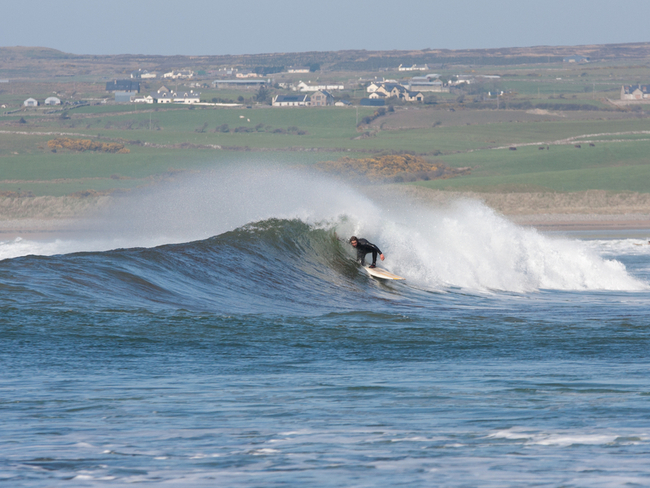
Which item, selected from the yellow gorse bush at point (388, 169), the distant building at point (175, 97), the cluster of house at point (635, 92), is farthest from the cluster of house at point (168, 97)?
the yellow gorse bush at point (388, 169)

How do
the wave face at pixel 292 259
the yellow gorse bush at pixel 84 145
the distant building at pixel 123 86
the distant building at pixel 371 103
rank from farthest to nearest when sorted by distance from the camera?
1. the distant building at pixel 123 86
2. the distant building at pixel 371 103
3. the yellow gorse bush at pixel 84 145
4. the wave face at pixel 292 259

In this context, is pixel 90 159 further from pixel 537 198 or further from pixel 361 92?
pixel 361 92

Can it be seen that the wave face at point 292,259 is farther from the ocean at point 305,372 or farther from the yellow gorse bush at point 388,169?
the yellow gorse bush at point 388,169

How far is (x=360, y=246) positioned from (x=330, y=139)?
7629 cm

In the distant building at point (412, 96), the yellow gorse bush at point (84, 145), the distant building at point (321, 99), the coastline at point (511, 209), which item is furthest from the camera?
the distant building at point (412, 96)

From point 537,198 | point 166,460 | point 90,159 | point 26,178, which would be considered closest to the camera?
point 166,460

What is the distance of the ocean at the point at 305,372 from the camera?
546 centimetres

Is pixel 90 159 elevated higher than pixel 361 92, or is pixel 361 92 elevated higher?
pixel 361 92

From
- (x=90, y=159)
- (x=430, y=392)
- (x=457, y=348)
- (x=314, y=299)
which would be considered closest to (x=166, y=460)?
(x=430, y=392)

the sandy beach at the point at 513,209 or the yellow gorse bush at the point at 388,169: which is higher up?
the yellow gorse bush at the point at 388,169

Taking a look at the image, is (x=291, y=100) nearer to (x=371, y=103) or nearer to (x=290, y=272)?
(x=371, y=103)

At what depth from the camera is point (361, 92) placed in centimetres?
16038

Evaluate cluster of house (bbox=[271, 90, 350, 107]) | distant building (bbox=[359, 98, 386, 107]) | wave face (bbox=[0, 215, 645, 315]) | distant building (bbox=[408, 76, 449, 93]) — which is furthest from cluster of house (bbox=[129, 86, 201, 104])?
wave face (bbox=[0, 215, 645, 315])

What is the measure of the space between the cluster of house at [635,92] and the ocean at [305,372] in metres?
120
